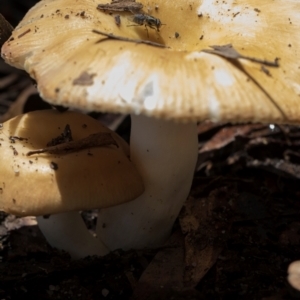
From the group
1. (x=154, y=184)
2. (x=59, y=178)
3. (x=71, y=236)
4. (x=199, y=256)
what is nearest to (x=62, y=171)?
(x=59, y=178)

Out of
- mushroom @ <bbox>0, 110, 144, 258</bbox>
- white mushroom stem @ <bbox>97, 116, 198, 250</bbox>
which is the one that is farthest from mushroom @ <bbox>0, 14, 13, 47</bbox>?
white mushroom stem @ <bbox>97, 116, 198, 250</bbox>

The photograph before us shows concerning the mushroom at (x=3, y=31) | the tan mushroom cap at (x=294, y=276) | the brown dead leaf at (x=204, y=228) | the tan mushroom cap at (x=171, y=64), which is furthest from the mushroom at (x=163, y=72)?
the tan mushroom cap at (x=294, y=276)

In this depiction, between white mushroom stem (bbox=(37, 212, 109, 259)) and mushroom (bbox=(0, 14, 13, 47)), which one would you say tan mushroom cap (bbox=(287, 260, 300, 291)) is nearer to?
white mushroom stem (bbox=(37, 212, 109, 259))

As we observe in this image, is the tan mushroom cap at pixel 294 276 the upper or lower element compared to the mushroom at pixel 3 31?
lower

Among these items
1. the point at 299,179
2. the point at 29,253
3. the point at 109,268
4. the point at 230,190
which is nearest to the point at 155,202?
the point at 109,268

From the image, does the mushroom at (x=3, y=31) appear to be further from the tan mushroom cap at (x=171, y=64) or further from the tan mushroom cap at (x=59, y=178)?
the tan mushroom cap at (x=59, y=178)

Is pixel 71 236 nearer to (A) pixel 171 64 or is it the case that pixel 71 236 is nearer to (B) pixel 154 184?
(B) pixel 154 184

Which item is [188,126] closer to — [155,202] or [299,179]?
[155,202]
